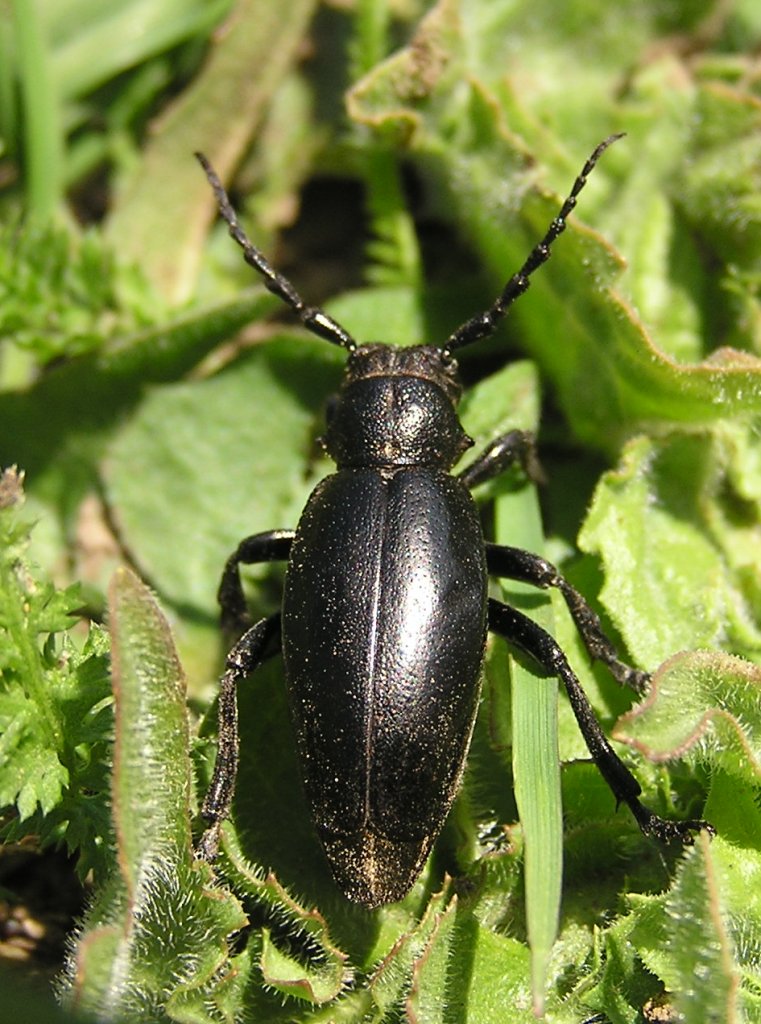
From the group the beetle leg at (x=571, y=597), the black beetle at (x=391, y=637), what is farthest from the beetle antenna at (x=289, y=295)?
the beetle leg at (x=571, y=597)

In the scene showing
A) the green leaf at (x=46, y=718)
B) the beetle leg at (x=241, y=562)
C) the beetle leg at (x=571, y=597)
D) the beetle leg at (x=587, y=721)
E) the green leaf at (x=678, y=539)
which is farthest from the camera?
the beetle leg at (x=241, y=562)

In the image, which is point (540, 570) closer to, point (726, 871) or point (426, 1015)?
point (726, 871)

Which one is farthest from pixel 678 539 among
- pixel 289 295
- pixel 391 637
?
pixel 289 295

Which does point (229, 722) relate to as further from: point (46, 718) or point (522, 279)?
point (522, 279)

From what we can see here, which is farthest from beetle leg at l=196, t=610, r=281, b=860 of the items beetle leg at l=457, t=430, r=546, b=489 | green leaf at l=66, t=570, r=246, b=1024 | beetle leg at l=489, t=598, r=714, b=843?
beetle leg at l=457, t=430, r=546, b=489

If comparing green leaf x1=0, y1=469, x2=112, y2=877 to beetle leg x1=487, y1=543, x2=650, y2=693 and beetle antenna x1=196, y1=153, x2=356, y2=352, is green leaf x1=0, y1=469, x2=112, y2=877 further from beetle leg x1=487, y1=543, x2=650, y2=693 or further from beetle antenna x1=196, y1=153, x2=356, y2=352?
beetle antenna x1=196, y1=153, x2=356, y2=352

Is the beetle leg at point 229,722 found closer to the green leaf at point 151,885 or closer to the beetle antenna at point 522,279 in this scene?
the green leaf at point 151,885

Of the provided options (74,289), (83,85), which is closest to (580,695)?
(74,289)
